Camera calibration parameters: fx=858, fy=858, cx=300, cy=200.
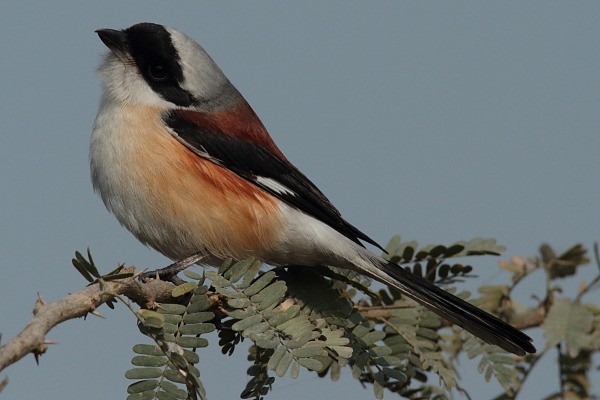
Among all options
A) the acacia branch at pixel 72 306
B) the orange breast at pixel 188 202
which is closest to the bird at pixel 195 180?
the orange breast at pixel 188 202

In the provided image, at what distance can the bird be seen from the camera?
140 inches

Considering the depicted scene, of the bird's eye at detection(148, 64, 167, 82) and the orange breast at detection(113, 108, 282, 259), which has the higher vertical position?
the bird's eye at detection(148, 64, 167, 82)

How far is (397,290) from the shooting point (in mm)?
3371

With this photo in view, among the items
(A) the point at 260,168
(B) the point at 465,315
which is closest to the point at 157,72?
(A) the point at 260,168

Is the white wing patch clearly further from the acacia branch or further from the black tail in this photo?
the acacia branch

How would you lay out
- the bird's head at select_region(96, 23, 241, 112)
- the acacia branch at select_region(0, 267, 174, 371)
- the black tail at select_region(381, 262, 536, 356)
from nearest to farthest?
the acacia branch at select_region(0, 267, 174, 371) → the black tail at select_region(381, 262, 536, 356) → the bird's head at select_region(96, 23, 241, 112)

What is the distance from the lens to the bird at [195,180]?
→ 355cm

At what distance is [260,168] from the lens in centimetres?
381

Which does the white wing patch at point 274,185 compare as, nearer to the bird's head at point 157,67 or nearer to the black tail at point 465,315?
the bird's head at point 157,67

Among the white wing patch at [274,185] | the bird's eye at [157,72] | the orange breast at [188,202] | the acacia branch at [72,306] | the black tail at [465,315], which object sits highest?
the bird's eye at [157,72]

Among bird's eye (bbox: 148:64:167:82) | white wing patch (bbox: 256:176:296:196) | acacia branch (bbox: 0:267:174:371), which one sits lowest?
acacia branch (bbox: 0:267:174:371)

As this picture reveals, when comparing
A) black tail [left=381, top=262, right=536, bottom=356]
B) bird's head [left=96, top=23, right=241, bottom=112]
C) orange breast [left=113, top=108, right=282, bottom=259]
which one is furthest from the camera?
bird's head [left=96, top=23, right=241, bottom=112]

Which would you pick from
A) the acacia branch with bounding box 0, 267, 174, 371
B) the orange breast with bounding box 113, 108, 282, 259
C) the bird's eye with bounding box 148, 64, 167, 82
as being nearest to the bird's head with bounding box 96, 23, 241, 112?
the bird's eye with bounding box 148, 64, 167, 82

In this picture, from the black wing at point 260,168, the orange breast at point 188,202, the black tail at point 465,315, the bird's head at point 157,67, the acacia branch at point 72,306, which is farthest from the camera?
the bird's head at point 157,67
